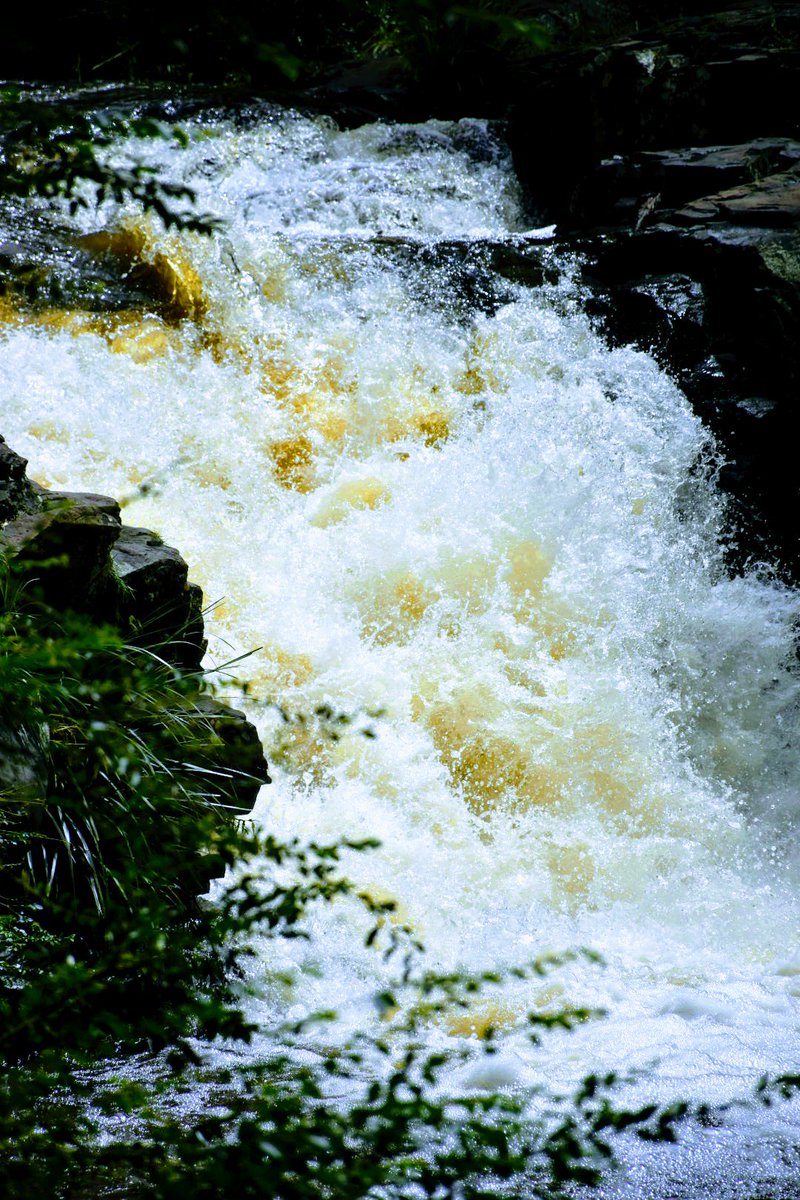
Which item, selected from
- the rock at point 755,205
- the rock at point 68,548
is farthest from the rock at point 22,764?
the rock at point 755,205

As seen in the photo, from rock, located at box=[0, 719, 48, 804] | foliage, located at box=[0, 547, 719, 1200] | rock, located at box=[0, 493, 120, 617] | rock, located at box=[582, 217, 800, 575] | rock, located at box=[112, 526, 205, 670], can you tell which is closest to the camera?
foliage, located at box=[0, 547, 719, 1200]

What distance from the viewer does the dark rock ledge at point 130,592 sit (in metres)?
2.96

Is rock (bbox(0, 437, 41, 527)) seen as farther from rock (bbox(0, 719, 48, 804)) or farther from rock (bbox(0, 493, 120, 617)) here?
rock (bbox(0, 719, 48, 804))

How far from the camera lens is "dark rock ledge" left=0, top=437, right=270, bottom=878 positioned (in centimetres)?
296

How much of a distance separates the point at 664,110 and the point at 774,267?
2820 mm

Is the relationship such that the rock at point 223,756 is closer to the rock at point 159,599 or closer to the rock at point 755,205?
the rock at point 159,599

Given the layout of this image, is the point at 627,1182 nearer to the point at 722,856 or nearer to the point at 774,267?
the point at 722,856

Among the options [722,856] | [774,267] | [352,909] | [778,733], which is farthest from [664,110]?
[352,909]

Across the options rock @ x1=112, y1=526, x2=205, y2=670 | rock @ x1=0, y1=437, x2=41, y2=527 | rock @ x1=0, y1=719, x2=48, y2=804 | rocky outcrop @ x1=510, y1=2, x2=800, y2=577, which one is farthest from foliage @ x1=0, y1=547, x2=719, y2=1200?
rocky outcrop @ x1=510, y1=2, x2=800, y2=577

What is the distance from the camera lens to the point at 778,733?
448cm

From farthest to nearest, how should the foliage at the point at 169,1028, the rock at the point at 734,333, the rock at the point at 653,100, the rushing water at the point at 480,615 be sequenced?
the rock at the point at 653,100, the rock at the point at 734,333, the rushing water at the point at 480,615, the foliage at the point at 169,1028

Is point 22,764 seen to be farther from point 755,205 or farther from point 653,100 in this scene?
point 653,100

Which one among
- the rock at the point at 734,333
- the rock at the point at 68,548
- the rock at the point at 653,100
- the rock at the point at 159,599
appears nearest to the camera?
the rock at the point at 68,548

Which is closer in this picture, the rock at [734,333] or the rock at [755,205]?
the rock at [734,333]
